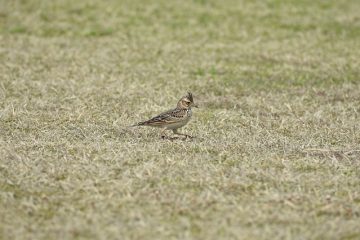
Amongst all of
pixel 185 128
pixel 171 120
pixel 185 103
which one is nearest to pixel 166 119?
pixel 171 120

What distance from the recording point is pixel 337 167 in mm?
9227

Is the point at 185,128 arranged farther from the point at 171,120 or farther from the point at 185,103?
the point at 171,120

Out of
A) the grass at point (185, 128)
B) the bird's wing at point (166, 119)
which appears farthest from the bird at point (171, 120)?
the grass at point (185, 128)

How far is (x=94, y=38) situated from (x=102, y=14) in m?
3.18

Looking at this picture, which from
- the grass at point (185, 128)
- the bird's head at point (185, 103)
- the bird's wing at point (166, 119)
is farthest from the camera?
the bird's head at point (185, 103)

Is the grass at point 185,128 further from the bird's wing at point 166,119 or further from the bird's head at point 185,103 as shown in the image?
the bird's head at point 185,103

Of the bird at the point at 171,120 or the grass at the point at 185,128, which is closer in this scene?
the grass at the point at 185,128

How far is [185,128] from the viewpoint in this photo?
467 inches

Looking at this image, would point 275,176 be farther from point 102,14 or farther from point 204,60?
point 102,14

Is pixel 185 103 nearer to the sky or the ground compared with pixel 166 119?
nearer to the sky

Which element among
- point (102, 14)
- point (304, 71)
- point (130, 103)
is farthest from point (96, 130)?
point (102, 14)

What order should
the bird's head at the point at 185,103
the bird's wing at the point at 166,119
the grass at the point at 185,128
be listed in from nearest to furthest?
the grass at the point at 185,128 → the bird's wing at the point at 166,119 → the bird's head at the point at 185,103

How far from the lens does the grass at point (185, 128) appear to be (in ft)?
25.0

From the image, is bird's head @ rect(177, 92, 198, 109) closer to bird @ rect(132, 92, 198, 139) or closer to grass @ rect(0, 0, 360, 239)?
bird @ rect(132, 92, 198, 139)
